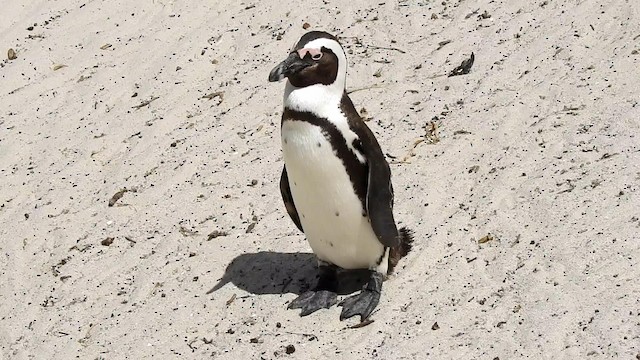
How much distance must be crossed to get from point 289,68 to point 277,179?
1.78 m

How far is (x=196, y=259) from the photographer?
19.8 ft

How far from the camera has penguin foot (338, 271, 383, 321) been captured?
520 centimetres

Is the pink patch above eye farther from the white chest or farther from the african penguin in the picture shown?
the white chest

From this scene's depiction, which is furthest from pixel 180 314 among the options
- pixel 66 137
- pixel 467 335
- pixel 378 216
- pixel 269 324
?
pixel 66 137

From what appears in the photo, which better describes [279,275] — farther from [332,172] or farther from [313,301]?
[332,172]

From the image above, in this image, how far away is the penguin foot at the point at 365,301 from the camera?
520cm

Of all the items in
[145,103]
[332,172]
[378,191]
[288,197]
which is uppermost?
[332,172]

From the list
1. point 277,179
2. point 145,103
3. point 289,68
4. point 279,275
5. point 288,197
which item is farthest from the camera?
point 145,103

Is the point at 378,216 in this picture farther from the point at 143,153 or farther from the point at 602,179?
the point at 143,153

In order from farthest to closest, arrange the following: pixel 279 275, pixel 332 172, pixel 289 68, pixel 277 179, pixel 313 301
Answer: pixel 277 179 → pixel 279 275 → pixel 313 301 → pixel 332 172 → pixel 289 68

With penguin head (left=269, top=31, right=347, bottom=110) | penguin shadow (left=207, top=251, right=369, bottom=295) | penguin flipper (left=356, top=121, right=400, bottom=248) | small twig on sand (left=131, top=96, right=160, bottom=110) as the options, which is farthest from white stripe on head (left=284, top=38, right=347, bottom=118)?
small twig on sand (left=131, top=96, right=160, bottom=110)

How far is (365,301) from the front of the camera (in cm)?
524

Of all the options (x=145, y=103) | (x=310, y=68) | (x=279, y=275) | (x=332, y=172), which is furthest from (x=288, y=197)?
(x=145, y=103)

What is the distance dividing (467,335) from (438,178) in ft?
5.23
